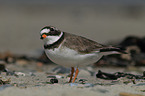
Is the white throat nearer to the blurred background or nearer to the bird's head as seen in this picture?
the bird's head

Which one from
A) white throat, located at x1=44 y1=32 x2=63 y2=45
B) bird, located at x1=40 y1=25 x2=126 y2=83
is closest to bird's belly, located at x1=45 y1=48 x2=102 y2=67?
bird, located at x1=40 y1=25 x2=126 y2=83

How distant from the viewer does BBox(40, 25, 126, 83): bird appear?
3.75 meters

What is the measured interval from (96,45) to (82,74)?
5.44 ft

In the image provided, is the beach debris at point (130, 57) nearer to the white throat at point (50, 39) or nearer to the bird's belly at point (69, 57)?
the bird's belly at point (69, 57)

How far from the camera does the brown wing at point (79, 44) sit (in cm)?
384

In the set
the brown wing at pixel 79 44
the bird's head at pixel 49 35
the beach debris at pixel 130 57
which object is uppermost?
the bird's head at pixel 49 35

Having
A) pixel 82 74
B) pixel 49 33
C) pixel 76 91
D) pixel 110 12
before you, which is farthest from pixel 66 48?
pixel 110 12

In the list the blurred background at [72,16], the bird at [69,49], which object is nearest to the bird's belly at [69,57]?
the bird at [69,49]

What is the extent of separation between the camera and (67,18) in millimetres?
24641

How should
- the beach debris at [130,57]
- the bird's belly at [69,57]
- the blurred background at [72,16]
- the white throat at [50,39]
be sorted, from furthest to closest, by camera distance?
the blurred background at [72,16] < the beach debris at [130,57] < the white throat at [50,39] < the bird's belly at [69,57]

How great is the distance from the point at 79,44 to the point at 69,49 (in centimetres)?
23

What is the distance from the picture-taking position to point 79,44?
3918 mm

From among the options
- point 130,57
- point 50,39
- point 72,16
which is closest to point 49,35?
point 50,39

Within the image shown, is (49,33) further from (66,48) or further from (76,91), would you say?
(76,91)
